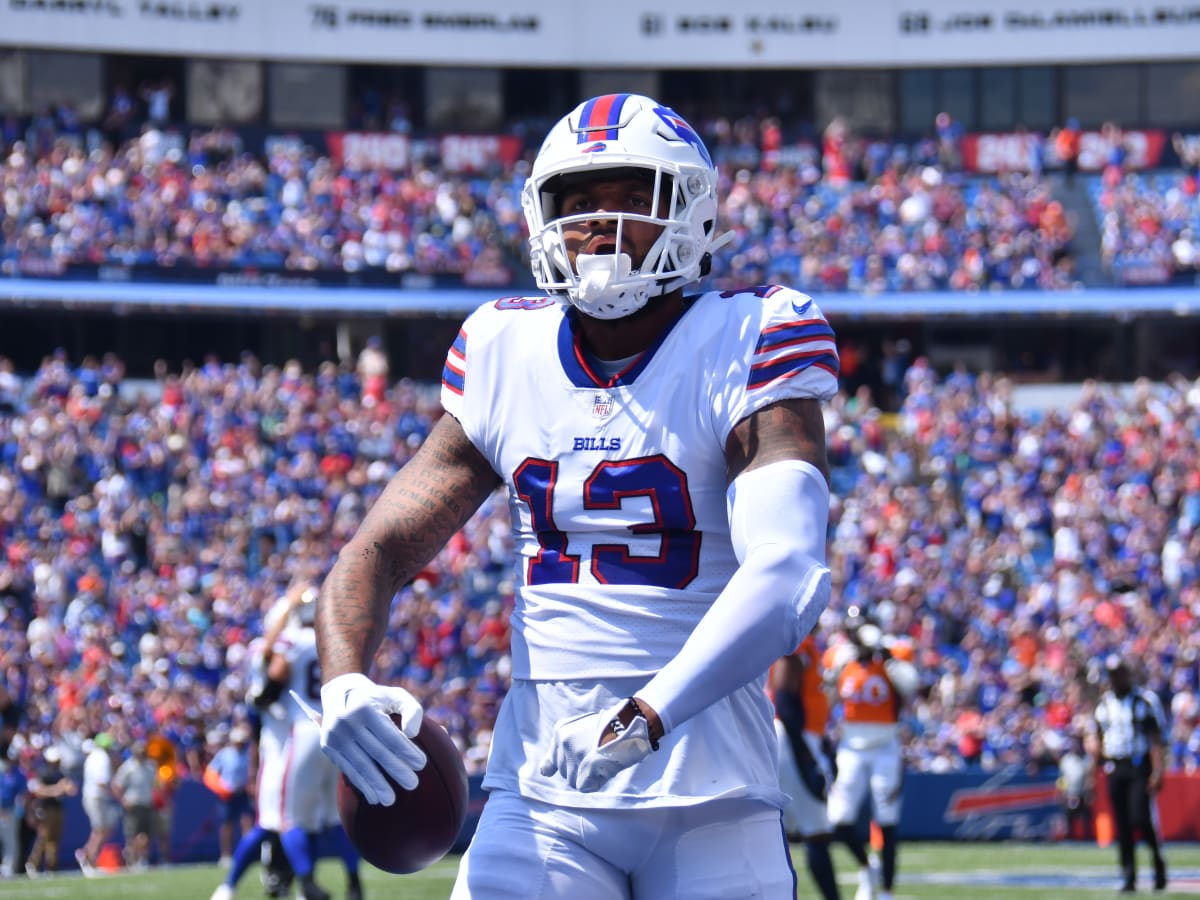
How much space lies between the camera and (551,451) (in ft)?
10.2

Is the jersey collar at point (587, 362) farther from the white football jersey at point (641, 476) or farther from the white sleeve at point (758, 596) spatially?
the white sleeve at point (758, 596)

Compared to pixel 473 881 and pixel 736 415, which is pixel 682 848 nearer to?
pixel 473 881

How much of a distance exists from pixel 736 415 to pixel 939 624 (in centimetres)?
1729

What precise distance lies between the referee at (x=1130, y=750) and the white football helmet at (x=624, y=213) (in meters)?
9.59

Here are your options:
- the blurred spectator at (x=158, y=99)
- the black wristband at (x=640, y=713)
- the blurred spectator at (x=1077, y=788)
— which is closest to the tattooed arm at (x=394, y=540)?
the black wristband at (x=640, y=713)

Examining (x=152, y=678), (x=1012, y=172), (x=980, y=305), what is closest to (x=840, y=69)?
(x=1012, y=172)

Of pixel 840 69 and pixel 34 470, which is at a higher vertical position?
pixel 840 69

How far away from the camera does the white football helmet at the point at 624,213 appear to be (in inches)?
123

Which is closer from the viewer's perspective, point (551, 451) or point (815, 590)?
point (815, 590)

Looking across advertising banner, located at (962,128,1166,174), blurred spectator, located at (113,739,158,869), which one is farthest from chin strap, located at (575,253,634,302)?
advertising banner, located at (962,128,1166,174)

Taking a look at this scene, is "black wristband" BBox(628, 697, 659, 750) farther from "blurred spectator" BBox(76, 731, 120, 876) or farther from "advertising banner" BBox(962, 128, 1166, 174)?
"advertising banner" BBox(962, 128, 1166, 174)

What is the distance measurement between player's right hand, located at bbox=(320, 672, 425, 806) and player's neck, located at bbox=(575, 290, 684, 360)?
75 centimetres

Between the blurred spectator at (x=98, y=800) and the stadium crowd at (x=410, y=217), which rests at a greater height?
the stadium crowd at (x=410, y=217)

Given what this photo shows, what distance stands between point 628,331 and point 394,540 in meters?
0.53
